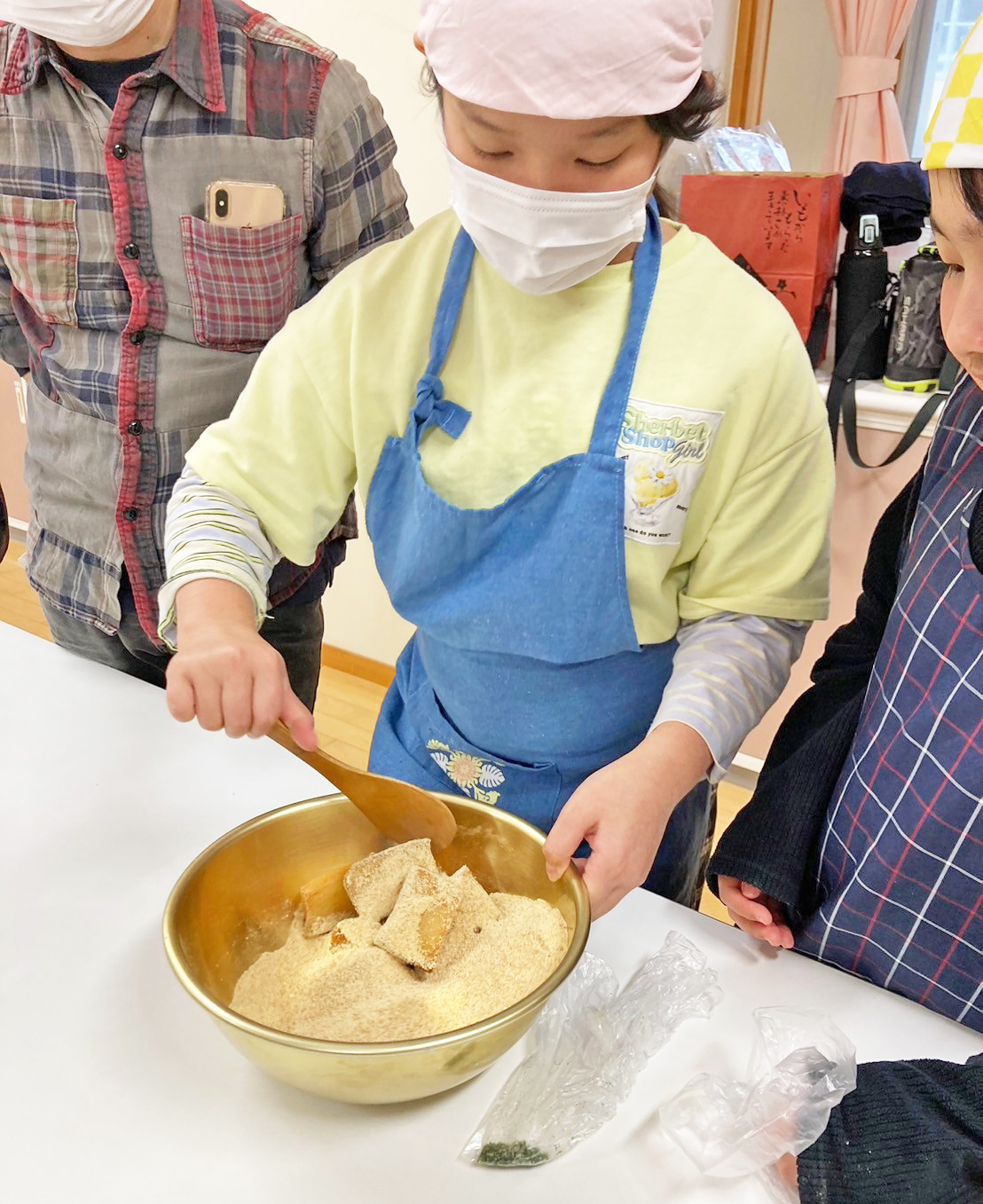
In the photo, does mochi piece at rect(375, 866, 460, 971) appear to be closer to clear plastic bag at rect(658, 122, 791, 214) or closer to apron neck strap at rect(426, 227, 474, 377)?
apron neck strap at rect(426, 227, 474, 377)

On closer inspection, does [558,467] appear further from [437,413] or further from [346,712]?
[346,712]

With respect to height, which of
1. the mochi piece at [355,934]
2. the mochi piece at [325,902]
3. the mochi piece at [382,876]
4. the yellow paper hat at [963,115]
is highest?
the yellow paper hat at [963,115]

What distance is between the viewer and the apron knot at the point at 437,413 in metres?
0.91

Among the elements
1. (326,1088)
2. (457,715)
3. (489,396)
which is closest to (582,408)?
(489,396)

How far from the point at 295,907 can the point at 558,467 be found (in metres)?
0.41

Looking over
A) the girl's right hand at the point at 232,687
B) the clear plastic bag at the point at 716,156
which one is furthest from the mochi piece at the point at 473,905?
the clear plastic bag at the point at 716,156

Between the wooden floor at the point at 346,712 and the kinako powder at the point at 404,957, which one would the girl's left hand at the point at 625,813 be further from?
the wooden floor at the point at 346,712

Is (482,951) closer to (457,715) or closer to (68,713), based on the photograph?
(457,715)

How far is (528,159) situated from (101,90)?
673 millimetres

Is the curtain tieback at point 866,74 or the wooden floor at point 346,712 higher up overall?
the curtain tieback at point 866,74

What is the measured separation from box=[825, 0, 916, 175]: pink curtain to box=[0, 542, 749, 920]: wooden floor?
1.37m

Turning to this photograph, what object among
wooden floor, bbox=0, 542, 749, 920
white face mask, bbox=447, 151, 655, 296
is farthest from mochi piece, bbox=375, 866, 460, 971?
wooden floor, bbox=0, 542, 749, 920

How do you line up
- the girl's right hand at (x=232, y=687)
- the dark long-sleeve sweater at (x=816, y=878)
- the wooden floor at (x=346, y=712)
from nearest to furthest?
the dark long-sleeve sweater at (x=816, y=878) → the girl's right hand at (x=232, y=687) → the wooden floor at (x=346, y=712)

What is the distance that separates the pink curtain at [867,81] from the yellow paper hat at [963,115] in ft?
5.60
